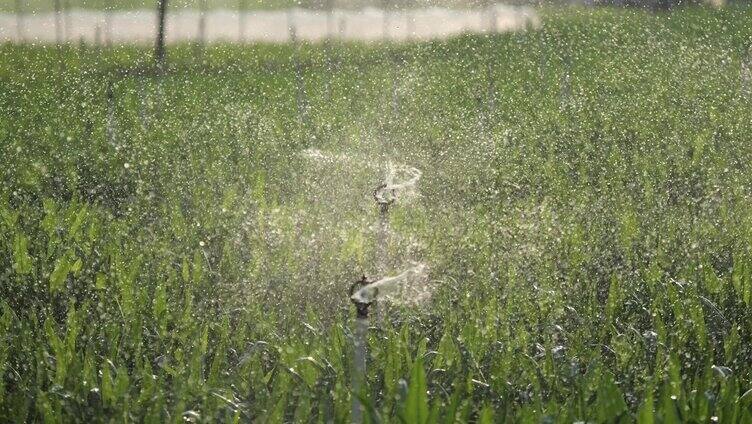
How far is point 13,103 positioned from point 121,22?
5504mm

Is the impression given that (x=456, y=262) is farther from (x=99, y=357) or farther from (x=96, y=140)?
(x=96, y=140)

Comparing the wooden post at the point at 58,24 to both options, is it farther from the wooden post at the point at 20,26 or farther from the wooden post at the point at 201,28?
the wooden post at the point at 201,28

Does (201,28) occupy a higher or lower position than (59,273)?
lower

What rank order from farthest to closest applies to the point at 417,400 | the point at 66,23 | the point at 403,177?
1. the point at 66,23
2. the point at 403,177
3. the point at 417,400

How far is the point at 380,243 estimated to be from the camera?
6148 millimetres

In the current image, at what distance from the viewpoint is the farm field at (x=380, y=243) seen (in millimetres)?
3863

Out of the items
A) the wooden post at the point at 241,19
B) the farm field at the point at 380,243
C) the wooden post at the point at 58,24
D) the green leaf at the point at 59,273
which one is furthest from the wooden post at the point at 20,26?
the green leaf at the point at 59,273

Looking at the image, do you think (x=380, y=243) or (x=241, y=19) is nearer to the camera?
(x=380, y=243)

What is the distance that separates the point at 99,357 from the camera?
4414 millimetres

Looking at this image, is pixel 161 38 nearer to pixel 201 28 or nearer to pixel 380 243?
pixel 201 28

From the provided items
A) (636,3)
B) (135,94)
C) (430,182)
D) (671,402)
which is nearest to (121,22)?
(135,94)

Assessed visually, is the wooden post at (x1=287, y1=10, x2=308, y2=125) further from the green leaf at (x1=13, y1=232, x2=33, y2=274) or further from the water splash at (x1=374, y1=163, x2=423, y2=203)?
the green leaf at (x1=13, y1=232, x2=33, y2=274)

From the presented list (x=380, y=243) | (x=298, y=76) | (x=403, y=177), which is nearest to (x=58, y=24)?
(x=298, y=76)

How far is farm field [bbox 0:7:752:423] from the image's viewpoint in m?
3.86
